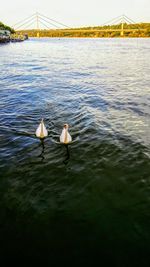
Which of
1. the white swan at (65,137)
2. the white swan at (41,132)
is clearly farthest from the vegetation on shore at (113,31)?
the white swan at (65,137)

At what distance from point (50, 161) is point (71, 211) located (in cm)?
257

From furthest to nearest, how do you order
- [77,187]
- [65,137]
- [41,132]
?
[41,132] < [65,137] < [77,187]

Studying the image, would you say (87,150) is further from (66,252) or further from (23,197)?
(66,252)

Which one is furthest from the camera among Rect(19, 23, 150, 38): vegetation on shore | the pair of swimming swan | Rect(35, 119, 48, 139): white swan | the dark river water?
Rect(19, 23, 150, 38): vegetation on shore

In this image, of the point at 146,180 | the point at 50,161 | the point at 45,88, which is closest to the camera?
the point at 146,180

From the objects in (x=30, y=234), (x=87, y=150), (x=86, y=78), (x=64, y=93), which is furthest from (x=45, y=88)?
(x=30, y=234)

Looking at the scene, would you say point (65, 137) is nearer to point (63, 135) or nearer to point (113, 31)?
point (63, 135)

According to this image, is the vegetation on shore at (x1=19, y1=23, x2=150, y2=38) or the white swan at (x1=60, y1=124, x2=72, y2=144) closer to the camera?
the white swan at (x1=60, y1=124, x2=72, y2=144)

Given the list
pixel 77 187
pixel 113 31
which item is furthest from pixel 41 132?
pixel 113 31

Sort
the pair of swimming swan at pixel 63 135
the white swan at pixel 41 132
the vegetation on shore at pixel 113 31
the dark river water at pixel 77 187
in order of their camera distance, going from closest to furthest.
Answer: the dark river water at pixel 77 187, the pair of swimming swan at pixel 63 135, the white swan at pixel 41 132, the vegetation on shore at pixel 113 31

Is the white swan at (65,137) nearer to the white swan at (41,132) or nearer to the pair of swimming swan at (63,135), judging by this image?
the pair of swimming swan at (63,135)

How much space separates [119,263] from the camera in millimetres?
5410

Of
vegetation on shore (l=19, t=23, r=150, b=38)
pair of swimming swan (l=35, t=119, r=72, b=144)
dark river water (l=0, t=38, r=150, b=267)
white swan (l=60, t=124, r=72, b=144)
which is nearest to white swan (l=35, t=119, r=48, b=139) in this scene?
pair of swimming swan (l=35, t=119, r=72, b=144)

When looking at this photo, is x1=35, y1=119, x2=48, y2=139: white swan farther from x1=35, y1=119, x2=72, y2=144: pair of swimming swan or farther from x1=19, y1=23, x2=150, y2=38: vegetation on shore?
x1=19, y1=23, x2=150, y2=38: vegetation on shore
